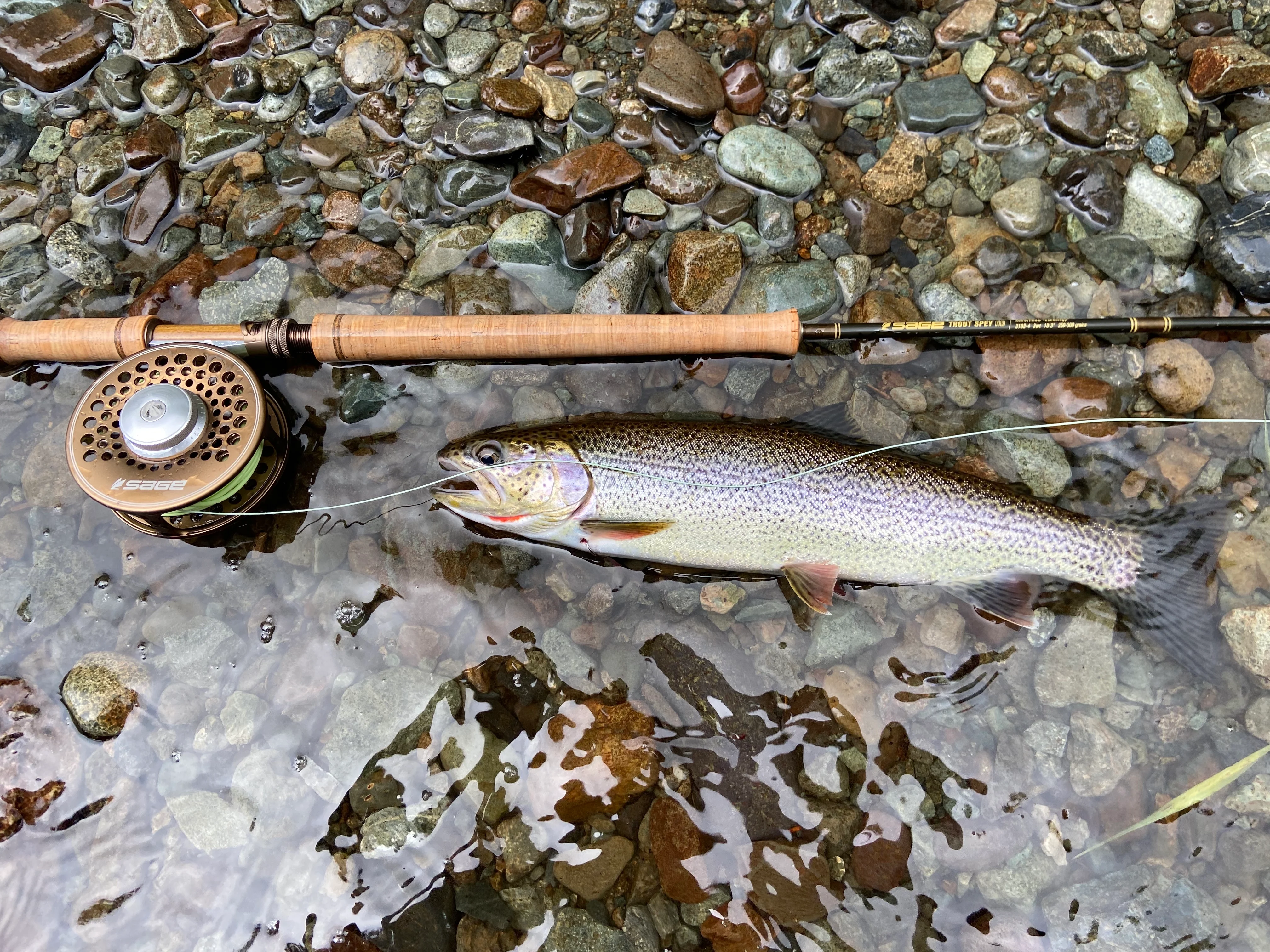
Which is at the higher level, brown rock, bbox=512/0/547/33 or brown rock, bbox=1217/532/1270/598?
brown rock, bbox=512/0/547/33

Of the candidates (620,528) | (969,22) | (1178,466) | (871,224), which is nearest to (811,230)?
(871,224)

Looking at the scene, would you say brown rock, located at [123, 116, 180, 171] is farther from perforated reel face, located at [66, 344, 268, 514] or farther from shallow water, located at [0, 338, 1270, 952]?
perforated reel face, located at [66, 344, 268, 514]

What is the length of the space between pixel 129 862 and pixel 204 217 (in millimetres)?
3002

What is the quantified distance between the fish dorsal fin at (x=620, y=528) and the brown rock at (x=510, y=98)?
212 cm

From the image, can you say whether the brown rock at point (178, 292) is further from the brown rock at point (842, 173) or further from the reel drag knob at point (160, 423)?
the brown rock at point (842, 173)

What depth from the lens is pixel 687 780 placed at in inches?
121

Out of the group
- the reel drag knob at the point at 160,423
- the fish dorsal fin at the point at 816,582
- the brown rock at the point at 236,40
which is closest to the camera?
the reel drag knob at the point at 160,423

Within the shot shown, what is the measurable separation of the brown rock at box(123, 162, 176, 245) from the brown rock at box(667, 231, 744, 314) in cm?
256

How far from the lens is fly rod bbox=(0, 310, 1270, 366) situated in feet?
10.0

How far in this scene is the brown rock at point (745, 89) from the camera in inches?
145

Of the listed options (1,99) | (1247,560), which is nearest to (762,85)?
(1247,560)

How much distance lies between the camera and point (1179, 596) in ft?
10.4

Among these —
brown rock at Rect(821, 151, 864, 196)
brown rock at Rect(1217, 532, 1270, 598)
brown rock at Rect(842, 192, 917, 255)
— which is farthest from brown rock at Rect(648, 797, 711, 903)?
brown rock at Rect(821, 151, 864, 196)

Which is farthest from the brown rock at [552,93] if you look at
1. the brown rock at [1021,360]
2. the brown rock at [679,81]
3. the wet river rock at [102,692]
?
the wet river rock at [102,692]
